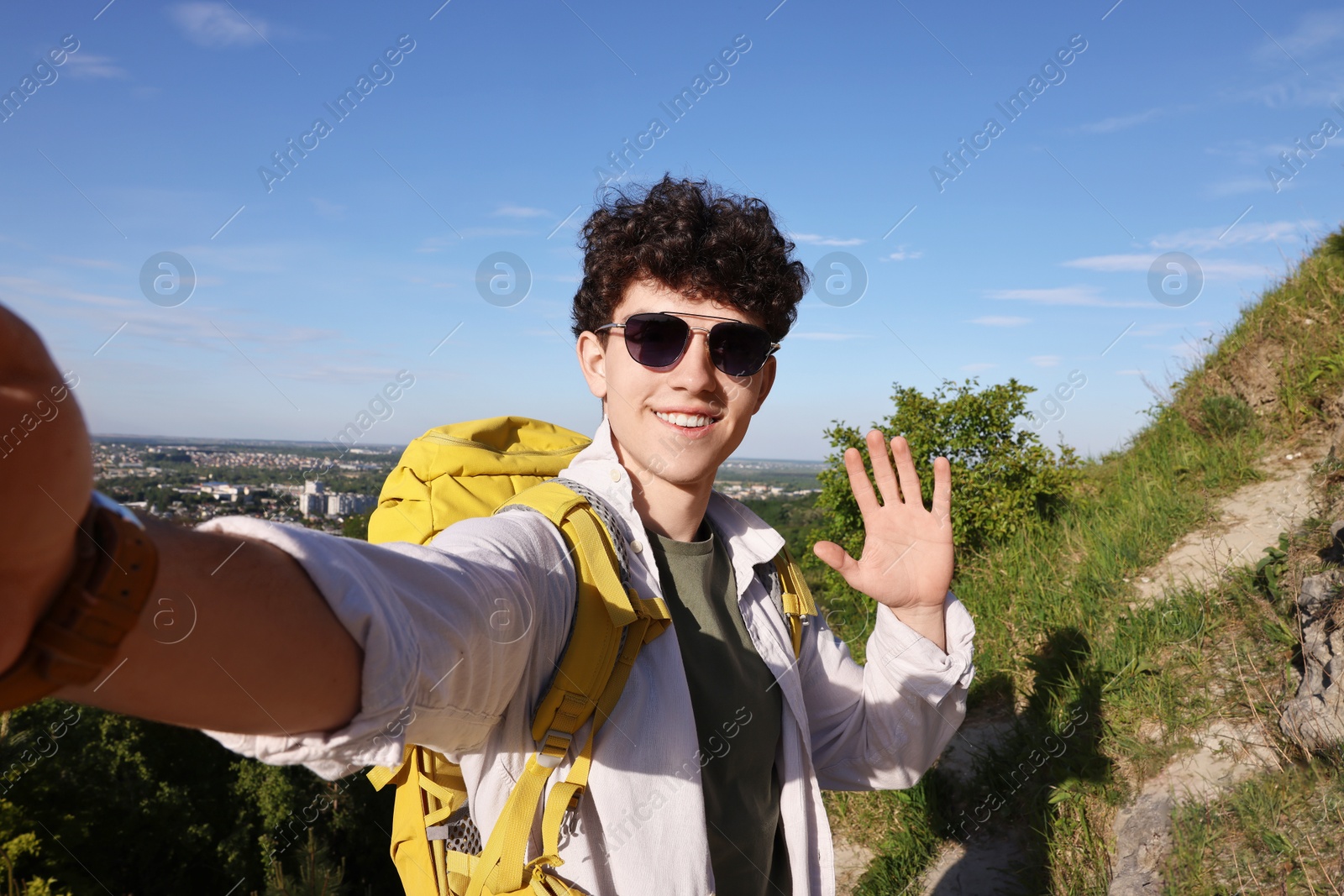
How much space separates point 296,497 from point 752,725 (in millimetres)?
1817

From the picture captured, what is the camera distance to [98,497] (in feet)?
2.18

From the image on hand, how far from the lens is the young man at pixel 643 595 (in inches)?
28.9

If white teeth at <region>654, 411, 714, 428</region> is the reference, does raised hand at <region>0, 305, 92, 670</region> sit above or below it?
below

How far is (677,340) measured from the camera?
2.04 m

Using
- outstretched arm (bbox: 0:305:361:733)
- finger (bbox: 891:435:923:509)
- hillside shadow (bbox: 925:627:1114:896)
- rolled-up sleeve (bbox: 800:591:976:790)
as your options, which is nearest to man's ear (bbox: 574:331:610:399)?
finger (bbox: 891:435:923:509)

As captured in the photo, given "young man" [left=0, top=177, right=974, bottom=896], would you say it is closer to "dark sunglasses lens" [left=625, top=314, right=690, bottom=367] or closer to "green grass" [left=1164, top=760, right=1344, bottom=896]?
"dark sunglasses lens" [left=625, top=314, right=690, bottom=367]

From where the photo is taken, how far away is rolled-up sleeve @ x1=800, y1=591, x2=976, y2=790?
2107mm

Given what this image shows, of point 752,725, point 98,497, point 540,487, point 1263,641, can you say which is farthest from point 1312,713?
point 98,497

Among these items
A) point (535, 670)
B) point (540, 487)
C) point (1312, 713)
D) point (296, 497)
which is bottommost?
point (1312, 713)

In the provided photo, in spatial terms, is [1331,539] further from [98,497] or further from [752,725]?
[98,497]

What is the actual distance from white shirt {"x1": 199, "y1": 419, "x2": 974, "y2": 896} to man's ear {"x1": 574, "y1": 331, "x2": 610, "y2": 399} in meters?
0.12

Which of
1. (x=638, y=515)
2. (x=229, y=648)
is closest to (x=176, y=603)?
(x=229, y=648)

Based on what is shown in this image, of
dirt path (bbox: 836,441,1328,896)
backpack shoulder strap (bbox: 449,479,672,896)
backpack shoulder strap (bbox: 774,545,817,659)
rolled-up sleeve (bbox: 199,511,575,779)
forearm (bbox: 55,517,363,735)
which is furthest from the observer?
dirt path (bbox: 836,441,1328,896)

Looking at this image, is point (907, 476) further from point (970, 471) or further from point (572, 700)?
point (970, 471)
